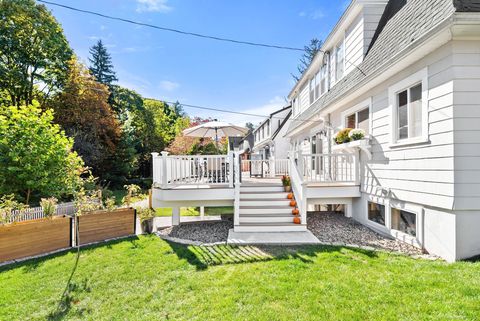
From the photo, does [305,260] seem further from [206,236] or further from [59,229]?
[59,229]

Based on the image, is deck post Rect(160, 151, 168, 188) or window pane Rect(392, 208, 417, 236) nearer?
window pane Rect(392, 208, 417, 236)

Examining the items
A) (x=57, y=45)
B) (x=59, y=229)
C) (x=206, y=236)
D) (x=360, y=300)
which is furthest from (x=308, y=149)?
(x=57, y=45)

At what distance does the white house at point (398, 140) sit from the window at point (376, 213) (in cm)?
3

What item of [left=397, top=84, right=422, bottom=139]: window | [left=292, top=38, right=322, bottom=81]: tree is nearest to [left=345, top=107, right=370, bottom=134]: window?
[left=397, top=84, right=422, bottom=139]: window

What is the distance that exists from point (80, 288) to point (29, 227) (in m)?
2.73

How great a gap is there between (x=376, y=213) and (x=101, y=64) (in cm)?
3405

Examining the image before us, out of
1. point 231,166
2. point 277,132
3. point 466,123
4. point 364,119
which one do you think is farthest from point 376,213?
point 277,132

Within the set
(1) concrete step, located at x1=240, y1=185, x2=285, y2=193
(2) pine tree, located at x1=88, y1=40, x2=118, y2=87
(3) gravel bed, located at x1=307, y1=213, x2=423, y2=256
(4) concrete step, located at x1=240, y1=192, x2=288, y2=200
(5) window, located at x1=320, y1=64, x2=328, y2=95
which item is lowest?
(3) gravel bed, located at x1=307, y1=213, x2=423, y2=256

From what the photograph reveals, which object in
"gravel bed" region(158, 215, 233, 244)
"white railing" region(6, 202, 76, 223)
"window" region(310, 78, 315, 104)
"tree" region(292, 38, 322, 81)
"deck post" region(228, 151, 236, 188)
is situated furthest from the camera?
"tree" region(292, 38, 322, 81)

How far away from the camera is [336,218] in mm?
7750

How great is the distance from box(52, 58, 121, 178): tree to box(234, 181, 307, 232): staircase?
14.9 meters

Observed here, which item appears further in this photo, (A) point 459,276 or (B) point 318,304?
(A) point 459,276

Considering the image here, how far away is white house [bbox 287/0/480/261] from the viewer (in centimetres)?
400

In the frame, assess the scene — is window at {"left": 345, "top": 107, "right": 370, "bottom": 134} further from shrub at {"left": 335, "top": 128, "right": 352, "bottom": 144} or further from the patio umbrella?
the patio umbrella
